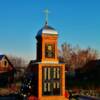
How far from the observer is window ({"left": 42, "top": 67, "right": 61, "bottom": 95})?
29562 millimetres

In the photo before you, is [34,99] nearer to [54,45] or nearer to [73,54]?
[54,45]

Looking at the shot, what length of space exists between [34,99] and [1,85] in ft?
85.6

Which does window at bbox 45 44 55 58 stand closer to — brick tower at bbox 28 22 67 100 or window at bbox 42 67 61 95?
brick tower at bbox 28 22 67 100

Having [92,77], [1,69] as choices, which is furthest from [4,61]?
[92,77]

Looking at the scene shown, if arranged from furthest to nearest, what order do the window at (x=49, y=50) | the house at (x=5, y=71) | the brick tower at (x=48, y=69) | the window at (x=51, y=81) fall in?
the house at (x=5, y=71) < the window at (x=49, y=50) < the window at (x=51, y=81) < the brick tower at (x=48, y=69)

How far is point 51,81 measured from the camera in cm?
2980

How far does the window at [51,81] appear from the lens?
29562mm

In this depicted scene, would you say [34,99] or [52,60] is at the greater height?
[52,60]

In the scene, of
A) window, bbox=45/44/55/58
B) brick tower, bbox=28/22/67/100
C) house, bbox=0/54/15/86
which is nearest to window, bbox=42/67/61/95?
brick tower, bbox=28/22/67/100

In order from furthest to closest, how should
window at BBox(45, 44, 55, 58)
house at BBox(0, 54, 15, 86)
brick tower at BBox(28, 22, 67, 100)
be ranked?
house at BBox(0, 54, 15, 86) < window at BBox(45, 44, 55, 58) < brick tower at BBox(28, 22, 67, 100)

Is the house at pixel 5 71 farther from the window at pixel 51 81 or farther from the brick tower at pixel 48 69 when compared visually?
the window at pixel 51 81

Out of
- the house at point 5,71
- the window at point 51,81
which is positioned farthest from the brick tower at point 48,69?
the house at point 5,71

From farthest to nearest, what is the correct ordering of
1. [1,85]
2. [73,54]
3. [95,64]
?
[73,54]
[95,64]
[1,85]

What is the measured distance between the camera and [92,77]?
2219 inches
